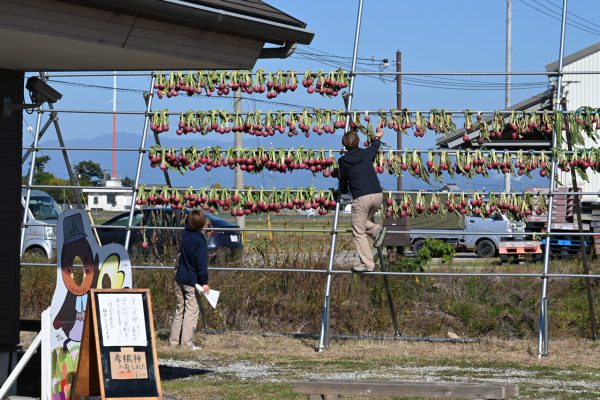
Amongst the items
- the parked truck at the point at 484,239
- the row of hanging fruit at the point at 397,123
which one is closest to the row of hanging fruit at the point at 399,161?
the row of hanging fruit at the point at 397,123

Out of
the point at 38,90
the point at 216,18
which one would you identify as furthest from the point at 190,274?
the point at 216,18

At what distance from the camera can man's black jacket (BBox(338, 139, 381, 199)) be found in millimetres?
13312

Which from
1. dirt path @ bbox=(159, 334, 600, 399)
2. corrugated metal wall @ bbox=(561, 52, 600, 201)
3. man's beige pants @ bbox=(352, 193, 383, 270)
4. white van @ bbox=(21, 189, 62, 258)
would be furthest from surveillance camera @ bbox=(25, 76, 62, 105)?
corrugated metal wall @ bbox=(561, 52, 600, 201)

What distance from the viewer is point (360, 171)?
43.7 ft

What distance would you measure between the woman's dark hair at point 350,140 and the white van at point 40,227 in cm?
1074

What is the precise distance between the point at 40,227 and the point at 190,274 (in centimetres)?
1211

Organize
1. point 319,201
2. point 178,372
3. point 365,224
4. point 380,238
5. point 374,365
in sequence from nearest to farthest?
point 178,372, point 374,365, point 380,238, point 365,224, point 319,201

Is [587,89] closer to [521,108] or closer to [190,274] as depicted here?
[521,108]

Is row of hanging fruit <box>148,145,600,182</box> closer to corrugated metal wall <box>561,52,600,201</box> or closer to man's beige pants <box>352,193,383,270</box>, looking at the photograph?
man's beige pants <box>352,193,383,270</box>

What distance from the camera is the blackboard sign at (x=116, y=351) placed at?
827 centimetres

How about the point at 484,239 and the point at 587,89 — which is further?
the point at 587,89

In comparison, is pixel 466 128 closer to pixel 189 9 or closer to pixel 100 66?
pixel 100 66

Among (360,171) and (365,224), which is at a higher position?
(360,171)

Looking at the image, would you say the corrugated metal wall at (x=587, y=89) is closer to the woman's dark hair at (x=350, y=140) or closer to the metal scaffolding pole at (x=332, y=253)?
the metal scaffolding pole at (x=332, y=253)
